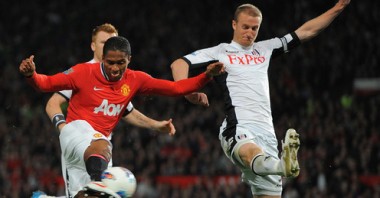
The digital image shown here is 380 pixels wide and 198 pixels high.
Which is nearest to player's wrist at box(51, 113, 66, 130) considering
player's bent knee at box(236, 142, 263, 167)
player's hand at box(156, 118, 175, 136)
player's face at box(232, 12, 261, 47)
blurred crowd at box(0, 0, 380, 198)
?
player's hand at box(156, 118, 175, 136)

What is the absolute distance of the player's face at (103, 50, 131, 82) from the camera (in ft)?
23.4

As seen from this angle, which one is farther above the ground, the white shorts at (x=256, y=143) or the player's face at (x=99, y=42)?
the player's face at (x=99, y=42)

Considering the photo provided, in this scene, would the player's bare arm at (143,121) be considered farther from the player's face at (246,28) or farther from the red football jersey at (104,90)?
the player's face at (246,28)

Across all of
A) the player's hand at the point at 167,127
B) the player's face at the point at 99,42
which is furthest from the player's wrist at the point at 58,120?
the player's hand at the point at 167,127

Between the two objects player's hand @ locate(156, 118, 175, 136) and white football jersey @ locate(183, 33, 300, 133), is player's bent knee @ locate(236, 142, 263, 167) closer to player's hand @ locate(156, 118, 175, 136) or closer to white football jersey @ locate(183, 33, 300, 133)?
white football jersey @ locate(183, 33, 300, 133)

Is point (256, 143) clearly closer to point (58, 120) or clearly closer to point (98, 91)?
point (98, 91)

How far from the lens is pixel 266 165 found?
6.84 meters

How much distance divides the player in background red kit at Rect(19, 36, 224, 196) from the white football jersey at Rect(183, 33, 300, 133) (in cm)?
44

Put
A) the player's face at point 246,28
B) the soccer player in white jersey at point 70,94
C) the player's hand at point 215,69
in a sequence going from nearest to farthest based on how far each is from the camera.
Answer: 1. the player's hand at point 215,69
2. the player's face at point 246,28
3. the soccer player in white jersey at point 70,94

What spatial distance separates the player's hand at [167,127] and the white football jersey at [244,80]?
1.85 ft

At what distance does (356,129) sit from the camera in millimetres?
16375

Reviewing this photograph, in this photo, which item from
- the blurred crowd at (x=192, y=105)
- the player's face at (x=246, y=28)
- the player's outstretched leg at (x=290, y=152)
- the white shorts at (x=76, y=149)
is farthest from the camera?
the blurred crowd at (x=192, y=105)

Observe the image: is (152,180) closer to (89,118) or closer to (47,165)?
(47,165)

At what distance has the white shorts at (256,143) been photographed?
24.6 ft
